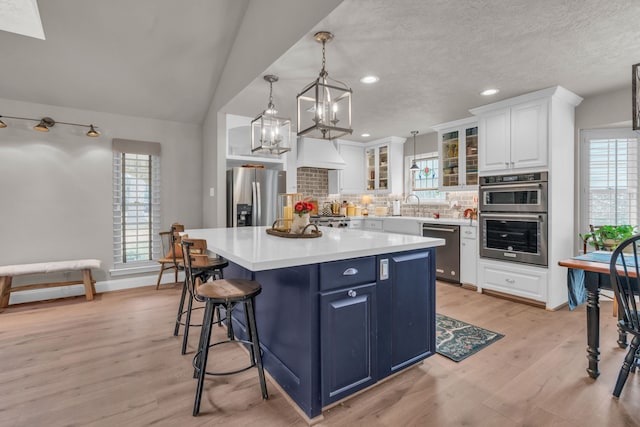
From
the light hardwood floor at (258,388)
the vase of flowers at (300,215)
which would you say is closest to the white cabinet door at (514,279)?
the light hardwood floor at (258,388)

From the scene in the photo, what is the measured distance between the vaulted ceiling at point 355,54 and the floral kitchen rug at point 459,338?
2.41 m

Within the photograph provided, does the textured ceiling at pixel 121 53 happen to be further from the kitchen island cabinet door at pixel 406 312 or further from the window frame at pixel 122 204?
the kitchen island cabinet door at pixel 406 312

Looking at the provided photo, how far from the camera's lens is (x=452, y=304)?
366 cm

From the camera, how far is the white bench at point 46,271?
3.51 m

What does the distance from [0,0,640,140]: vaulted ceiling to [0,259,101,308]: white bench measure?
2.00 m

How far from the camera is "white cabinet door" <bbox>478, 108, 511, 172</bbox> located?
151 inches

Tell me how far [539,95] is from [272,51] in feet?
9.61

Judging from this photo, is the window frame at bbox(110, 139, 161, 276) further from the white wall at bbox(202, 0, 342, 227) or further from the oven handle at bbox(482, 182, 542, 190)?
the oven handle at bbox(482, 182, 542, 190)

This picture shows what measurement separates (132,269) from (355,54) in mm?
4072

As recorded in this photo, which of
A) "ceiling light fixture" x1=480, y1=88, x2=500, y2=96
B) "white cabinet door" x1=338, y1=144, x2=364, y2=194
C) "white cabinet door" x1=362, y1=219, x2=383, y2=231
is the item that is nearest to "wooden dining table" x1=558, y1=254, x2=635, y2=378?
"ceiling light fixture" x1=480, y1=88, x2=500, y2=96

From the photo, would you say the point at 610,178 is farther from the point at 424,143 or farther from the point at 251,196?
the point at 251,196

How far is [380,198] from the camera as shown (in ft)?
21.4

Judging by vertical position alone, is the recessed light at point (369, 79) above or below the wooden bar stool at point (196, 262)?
above

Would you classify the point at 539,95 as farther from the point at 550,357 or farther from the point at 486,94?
the point at 550,357
